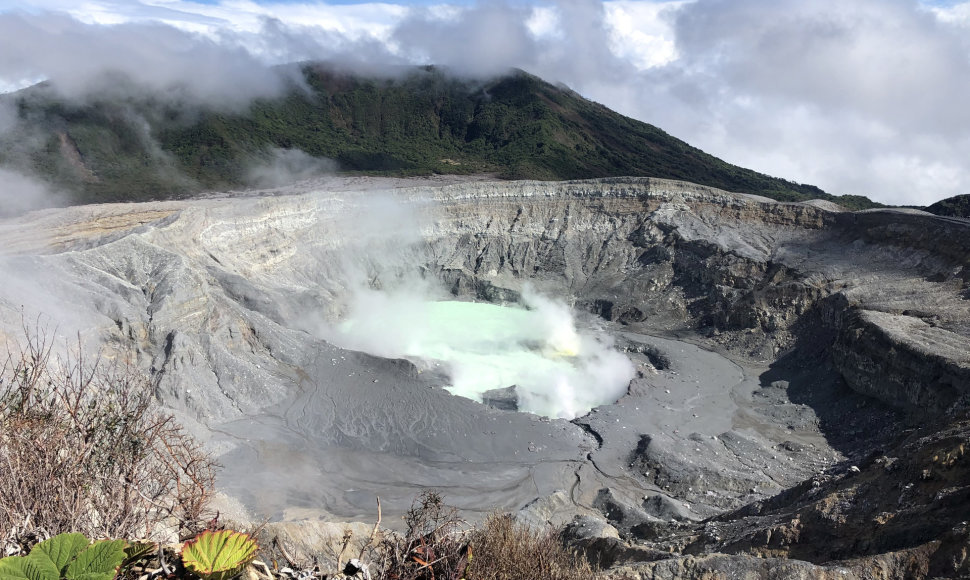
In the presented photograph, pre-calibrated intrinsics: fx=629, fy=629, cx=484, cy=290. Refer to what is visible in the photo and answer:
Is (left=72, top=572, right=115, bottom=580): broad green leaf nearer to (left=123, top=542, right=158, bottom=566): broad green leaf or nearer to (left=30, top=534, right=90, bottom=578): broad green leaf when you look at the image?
(left=30, top=534, right=90, bottom=578): broad green leaf

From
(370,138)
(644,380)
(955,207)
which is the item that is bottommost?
(644,380)

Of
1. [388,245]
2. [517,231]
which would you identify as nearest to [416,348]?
[388,245]

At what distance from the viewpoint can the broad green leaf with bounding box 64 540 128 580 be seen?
4.40 metres

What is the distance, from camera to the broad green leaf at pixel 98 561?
4.40 m

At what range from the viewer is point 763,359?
3841cm

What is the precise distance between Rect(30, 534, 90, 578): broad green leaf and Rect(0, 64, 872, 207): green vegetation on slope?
68.6 meters

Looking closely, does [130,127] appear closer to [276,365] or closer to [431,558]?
[276,365]

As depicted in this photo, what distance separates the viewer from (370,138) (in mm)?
96438

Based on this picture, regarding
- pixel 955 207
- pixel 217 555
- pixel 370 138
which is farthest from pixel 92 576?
pixel 370 138

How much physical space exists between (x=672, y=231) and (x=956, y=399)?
27.6 m

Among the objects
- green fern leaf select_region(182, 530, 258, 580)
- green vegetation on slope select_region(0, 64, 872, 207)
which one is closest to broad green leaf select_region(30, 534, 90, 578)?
green fern leaf select_region(182, 530, 258, 580)

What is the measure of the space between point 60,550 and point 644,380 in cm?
3250

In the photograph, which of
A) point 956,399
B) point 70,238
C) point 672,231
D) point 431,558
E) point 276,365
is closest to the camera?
point 431,558

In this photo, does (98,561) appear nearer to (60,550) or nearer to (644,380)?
(60,550)
